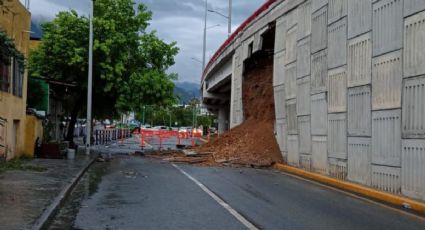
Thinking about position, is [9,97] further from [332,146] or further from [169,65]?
[169,65]

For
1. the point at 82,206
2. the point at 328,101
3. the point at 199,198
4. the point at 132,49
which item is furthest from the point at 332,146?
the point at 132,49

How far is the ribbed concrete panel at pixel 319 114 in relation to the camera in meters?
19.8

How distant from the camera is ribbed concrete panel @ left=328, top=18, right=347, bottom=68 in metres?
18.3

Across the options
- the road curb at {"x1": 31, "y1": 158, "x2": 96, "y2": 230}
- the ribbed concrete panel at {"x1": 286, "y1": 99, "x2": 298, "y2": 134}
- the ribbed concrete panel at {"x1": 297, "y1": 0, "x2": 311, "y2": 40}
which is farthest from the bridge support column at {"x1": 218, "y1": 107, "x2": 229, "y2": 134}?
the road curb at {"x1": 31, "y1": 158, "x2": 96, "y2": 230}

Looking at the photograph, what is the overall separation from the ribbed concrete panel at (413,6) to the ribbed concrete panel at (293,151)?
9138mm

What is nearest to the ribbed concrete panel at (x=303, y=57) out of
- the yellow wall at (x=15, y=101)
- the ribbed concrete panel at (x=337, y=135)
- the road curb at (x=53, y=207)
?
the ribbed concrete panel at (x=337, y=135)

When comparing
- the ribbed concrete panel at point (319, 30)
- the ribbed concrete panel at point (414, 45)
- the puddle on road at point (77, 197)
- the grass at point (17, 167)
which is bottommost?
the puddle on road at point (77, 197)

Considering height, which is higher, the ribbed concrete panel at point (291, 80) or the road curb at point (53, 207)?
the ribbed concrete panel at point (291, 80)

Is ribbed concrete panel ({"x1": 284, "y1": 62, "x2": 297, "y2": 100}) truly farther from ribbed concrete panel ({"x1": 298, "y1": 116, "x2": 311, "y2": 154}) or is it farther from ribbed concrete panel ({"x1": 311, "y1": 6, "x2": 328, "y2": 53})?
ribbed concrete panel ({"x1": 311, "y1": 6, "x2": 328, "y2": 53})

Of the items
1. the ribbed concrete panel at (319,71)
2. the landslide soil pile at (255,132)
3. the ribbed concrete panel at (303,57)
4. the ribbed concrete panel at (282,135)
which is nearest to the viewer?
the ribbed concrete panel at (319,71)

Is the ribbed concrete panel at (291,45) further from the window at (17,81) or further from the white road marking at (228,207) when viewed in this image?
the window at (17,81)

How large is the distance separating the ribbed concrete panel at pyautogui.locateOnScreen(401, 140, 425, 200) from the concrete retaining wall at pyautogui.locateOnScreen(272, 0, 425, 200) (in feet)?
0.07

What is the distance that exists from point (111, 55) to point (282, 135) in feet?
37.2

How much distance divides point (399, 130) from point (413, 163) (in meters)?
1.12
